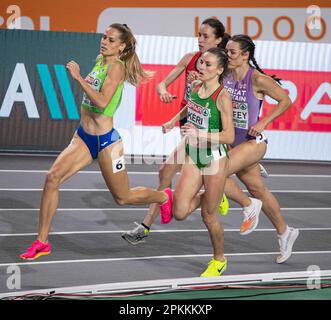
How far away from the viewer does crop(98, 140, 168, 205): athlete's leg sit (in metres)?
7.58

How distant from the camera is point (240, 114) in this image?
805 cm

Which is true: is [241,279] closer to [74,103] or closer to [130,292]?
[130,292]

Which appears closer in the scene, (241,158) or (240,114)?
(241,158)

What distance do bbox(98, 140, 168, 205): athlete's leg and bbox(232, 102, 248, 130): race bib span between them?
Result: 1.05m

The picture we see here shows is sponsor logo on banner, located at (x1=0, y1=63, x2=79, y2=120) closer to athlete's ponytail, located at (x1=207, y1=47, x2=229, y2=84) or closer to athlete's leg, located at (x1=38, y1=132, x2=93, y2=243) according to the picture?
athlete's leg, located at (x1=38, y1=132, x2=93, y2=243)

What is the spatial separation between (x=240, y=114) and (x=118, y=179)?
4.31ft

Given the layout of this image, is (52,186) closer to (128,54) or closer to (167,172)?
(128,54)

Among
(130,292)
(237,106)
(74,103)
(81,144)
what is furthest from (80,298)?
(74,103)

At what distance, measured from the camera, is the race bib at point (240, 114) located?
26.3ft


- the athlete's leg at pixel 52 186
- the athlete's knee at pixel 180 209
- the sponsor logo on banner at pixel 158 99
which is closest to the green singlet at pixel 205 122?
the athlete's knee at pixel 180 209

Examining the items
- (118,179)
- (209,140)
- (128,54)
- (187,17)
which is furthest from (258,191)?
(187,17)

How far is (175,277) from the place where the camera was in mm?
7371

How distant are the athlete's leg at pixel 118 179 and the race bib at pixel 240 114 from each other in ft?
3.46

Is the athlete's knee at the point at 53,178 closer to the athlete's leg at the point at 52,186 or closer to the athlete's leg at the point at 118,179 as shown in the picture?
the athlete's leg at the point at 52,186
